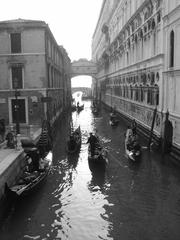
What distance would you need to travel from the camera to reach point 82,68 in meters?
60.3

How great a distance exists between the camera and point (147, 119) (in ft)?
64.2

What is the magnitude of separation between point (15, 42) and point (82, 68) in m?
40.7

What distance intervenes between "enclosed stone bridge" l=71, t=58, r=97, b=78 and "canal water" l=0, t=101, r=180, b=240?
Result: 4625cm

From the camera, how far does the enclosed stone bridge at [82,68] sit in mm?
59109

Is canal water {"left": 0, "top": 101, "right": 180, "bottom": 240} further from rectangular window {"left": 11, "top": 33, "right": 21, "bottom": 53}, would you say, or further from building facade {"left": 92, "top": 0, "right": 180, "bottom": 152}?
rectangular window {"left": 11, "top": 33, "right": 21, "bottom": 53}

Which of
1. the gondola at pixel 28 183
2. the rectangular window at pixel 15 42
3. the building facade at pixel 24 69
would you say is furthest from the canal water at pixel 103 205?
the rectangular window at pixel 15 42

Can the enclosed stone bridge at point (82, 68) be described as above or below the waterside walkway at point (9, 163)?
above

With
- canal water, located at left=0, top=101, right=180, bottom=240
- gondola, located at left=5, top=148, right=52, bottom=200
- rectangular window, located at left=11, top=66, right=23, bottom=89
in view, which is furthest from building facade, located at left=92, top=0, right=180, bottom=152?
rectangular window, located at left=11, top=66, right=23, bottom=89

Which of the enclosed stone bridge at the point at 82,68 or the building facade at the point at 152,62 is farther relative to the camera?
the enclosed stone bridge at the point at 82,68

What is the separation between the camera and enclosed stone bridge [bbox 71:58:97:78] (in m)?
59.1

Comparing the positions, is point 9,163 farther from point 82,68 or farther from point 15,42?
point 82,68

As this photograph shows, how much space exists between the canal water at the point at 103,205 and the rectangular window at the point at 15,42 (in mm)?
9910

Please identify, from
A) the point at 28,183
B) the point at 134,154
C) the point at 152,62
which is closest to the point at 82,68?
the point at 152,62

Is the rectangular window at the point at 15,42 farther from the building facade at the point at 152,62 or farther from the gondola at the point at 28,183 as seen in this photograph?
the gondola at the point at 28,183
